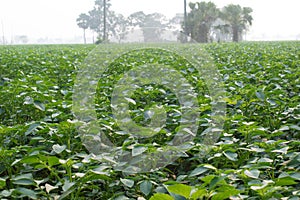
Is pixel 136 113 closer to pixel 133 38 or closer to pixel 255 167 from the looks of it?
pixel 255 167

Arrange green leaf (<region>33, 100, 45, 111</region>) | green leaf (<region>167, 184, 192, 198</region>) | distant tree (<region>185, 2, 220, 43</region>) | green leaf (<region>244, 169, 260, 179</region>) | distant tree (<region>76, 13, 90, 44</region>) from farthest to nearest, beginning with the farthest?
distant tree (<region>76, 13, 90, 44</region>) → distant tree (<region>185, 2, 220, 43</region>) → green leaf (<region>33, 100, 45, 111</region>) → green leaf (<region>244, 169, 260, 179</region>) → green leaf (<region>167, 184, 192, 198</region>)

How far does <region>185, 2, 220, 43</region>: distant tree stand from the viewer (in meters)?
35.0

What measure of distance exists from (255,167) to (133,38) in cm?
453

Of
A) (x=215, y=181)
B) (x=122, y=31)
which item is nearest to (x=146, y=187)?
(x=215, y=181)

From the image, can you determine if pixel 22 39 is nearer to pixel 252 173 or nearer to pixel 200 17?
pixel 200 17

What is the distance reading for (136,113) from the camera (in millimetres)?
2744

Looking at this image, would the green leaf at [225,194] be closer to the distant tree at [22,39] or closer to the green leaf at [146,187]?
the green leaf at [146,187]

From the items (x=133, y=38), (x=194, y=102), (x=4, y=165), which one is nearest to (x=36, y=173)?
(x=4, y=165)

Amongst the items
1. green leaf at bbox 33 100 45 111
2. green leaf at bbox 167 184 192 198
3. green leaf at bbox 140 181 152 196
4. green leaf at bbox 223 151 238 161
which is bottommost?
green leaf at bbox 140 181 152 196

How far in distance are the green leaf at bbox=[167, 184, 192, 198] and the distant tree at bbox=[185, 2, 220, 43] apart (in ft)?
110

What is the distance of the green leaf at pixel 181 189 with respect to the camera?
131 cm

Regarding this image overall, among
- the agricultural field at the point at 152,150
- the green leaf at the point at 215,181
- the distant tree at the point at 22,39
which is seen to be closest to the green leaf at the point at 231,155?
the agricultural field at the point at 152,150

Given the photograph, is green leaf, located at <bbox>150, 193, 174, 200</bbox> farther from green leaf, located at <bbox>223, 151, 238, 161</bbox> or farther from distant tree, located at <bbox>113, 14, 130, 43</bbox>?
distant tree, located at <bbox>113, 14, 130, 43</bbox>

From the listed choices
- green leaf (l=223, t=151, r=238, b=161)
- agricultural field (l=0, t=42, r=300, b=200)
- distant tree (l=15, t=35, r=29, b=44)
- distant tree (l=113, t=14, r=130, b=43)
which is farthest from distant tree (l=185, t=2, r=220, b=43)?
distant tree (l=15, t=35, r=29, b=44)
